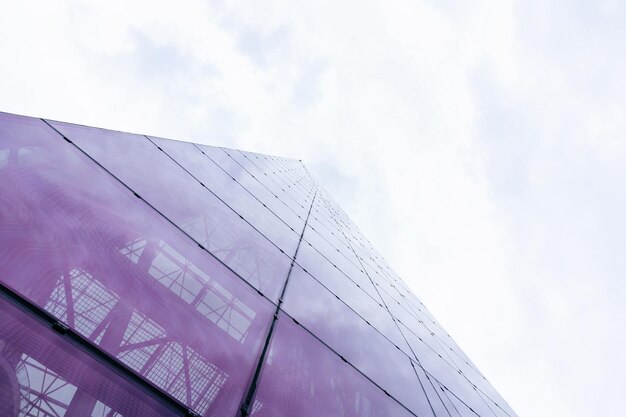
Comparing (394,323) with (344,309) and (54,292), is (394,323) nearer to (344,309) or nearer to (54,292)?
(344,309)

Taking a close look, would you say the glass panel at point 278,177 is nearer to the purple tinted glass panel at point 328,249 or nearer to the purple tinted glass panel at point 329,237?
the purple tinted glass panel at point 329,237

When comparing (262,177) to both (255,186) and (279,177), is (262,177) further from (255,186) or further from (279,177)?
(279,177)

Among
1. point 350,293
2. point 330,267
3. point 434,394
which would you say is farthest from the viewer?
point 330,267

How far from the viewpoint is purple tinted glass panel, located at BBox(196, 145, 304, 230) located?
7082 mm

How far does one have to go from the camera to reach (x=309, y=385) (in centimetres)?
329

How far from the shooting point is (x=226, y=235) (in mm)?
4375

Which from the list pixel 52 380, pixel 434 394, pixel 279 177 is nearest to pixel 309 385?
pixel 52 380

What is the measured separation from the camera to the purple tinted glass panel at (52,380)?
167 cm

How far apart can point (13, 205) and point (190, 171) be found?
297 centimetres

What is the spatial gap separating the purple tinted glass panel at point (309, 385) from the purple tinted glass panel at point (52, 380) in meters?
0.90

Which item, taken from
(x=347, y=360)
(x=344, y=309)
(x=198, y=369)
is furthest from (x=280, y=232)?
(x=198, y=369)

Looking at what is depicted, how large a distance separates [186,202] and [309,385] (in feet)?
7.23

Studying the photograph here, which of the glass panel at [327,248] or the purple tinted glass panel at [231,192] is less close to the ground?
the glass panel at [327,248]

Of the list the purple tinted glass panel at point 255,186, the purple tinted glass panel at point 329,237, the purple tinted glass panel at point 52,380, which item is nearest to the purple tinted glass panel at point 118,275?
the purple tinted glass panel at point 52,380
